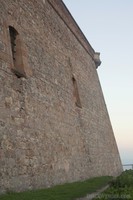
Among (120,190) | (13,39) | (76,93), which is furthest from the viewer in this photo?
(76,93)

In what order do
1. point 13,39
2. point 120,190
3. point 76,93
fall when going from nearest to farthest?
point 120,190 → point 13,39 → point 76,93

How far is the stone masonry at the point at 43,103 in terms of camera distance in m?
7.73

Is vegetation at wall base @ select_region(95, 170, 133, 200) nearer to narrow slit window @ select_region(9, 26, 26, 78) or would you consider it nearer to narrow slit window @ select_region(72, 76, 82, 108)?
narrow slit window @ select_region(9, 26, 26, 78)

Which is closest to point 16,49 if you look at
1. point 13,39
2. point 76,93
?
point 13,39

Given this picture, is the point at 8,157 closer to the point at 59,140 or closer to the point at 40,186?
the point at 40,186

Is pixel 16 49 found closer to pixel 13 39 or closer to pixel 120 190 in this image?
pixel 13 39

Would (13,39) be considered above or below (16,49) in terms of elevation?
above

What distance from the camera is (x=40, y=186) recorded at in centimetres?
835

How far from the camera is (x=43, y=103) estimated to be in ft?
31.9

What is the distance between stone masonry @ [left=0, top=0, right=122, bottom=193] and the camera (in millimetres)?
7734

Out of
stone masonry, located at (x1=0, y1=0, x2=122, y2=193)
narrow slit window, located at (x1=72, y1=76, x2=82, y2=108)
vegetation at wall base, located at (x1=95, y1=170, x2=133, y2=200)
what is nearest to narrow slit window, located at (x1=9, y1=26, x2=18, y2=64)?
stone masonry, located at (x1=0, y1=0, x2=122, y2=193)

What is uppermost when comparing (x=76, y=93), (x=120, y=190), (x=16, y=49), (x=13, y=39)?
(x=76, y=93)

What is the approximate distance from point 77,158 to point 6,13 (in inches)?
201

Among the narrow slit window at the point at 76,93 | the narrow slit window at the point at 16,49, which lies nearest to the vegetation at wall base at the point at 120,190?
the narrow slit window at the point at 16,49
